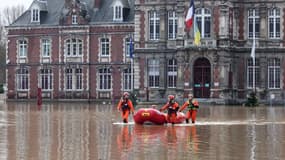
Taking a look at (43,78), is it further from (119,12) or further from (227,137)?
(227,137)

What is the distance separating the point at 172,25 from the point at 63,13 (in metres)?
12.3

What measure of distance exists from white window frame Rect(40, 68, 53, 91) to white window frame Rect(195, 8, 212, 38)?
1651 cm

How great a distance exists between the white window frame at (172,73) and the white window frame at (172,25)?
6.02 ft

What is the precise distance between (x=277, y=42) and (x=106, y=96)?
15.9 meters

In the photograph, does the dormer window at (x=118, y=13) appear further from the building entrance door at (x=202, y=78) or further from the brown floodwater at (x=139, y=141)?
the brown floodwater at (x=139, y=141)

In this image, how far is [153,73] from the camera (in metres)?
59.3

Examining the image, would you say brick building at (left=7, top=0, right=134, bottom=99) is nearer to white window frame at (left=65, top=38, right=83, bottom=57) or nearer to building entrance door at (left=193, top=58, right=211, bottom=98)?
white window frame at (left=65, top=38, right=83, bottom=57)

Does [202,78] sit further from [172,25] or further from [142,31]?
[142,31]

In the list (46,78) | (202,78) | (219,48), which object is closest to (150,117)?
(219,48)

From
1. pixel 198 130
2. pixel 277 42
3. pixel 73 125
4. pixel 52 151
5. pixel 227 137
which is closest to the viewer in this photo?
pixel 52 151

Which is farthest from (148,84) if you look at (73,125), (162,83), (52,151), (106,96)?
(52,151)

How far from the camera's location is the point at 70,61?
65.8 metres

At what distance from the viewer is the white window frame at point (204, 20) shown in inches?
2186

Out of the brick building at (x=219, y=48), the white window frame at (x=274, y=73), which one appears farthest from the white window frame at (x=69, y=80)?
the white window frame at (x=274, y=73)
